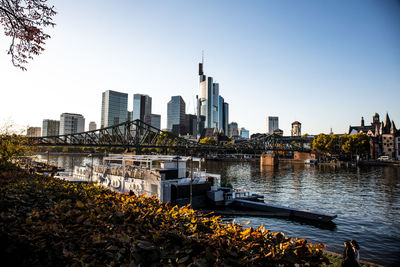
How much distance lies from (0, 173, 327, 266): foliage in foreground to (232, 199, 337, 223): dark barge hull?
77.0ft

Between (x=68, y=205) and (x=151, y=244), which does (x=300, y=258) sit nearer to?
(x=151, y=244)

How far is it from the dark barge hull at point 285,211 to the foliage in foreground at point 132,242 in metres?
23.5

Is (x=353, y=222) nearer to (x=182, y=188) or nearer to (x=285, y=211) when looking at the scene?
(x=285, y=211)

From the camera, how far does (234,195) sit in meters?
33.8

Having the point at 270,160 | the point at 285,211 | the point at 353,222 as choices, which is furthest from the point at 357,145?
the point at 285,211

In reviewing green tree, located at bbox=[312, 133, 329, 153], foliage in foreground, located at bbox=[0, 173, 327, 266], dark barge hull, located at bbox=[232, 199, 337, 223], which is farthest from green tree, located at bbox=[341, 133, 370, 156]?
foliage in foreground, located at bbox=[0, 173, 327, 266]

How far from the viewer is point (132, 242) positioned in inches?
215

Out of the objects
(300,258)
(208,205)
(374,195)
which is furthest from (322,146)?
(300,258)

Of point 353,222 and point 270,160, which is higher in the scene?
point 270,160

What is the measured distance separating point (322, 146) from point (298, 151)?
55.1 ft

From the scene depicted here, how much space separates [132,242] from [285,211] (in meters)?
26.7

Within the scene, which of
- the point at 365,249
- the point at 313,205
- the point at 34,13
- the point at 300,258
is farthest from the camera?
the point at 313,205

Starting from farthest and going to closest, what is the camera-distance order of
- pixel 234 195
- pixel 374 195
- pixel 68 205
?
pixel 374 195 < pixel 234 195 < pixel 68 205

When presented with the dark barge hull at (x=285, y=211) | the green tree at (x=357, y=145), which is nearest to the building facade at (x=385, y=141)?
the green tree at (x=357, y=145)
